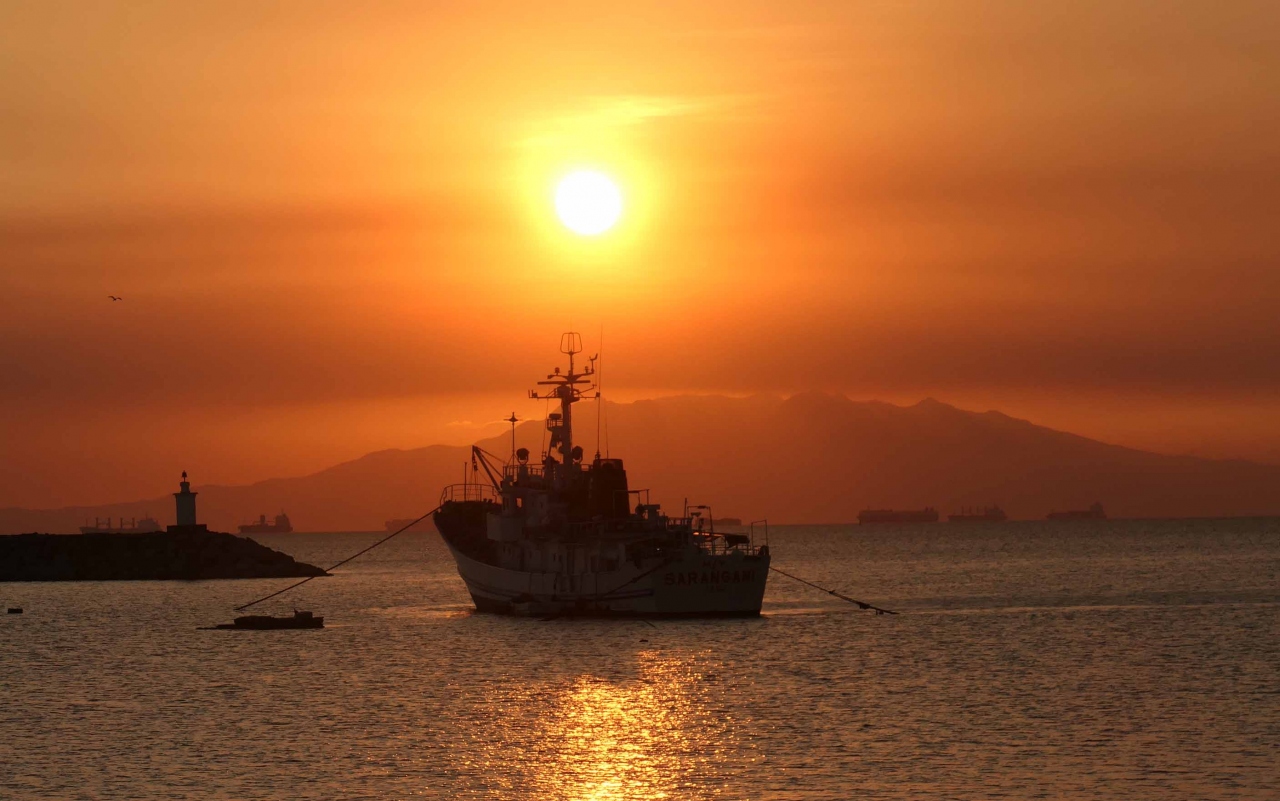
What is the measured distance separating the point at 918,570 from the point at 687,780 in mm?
145232

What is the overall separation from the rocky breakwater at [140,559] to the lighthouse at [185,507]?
625mm

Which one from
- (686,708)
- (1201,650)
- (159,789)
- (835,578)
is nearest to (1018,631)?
(1201,650)

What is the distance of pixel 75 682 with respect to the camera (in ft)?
225

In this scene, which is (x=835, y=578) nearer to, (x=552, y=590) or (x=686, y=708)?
(x=552, y=590)

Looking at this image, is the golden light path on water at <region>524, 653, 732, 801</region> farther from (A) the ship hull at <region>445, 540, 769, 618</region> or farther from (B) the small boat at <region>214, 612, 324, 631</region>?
(B) the small boat at <region>214, 612, 324, 631</region>

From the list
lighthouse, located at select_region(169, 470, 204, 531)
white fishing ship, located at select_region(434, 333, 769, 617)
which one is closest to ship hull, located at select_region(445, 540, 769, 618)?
white fishing ship, located at select_region(434, 333, 769, 617)

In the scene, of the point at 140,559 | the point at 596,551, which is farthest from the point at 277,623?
the point at 140,559

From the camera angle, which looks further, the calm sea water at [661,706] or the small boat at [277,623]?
the small boat at [277,623]

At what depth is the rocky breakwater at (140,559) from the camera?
556 feet

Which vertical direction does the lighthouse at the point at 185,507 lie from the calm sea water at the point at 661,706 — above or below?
above

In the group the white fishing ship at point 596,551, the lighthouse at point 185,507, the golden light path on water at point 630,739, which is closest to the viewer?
the golden light path on water at point 630,739

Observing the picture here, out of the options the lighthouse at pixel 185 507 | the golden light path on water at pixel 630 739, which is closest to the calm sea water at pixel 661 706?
the golden light path on water at pixel 630 739

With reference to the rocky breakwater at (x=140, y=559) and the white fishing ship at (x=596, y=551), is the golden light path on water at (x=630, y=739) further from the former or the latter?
the rocky breakwater at (x=140, y=559)

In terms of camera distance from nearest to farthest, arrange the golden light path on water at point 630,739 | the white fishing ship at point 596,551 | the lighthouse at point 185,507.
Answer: the golden light path on water at point 630,739 → the white fishing ship at point 596,551 → the lighthouse at point 185,507
